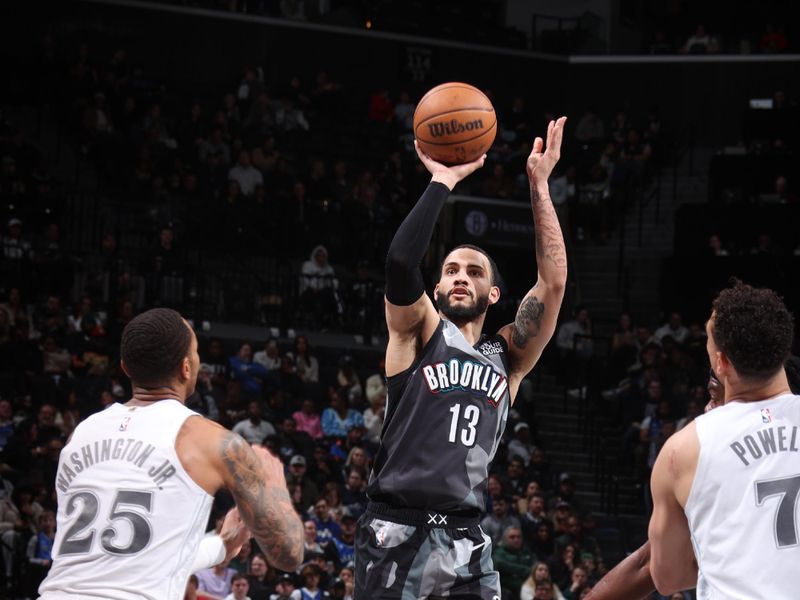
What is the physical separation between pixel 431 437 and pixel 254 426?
9627 millimetres

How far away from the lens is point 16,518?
12656 mm

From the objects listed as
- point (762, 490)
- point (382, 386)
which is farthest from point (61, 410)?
point (762, 490)

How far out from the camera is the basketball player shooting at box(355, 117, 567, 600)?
534 centimetres

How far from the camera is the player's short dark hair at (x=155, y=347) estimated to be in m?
4.43

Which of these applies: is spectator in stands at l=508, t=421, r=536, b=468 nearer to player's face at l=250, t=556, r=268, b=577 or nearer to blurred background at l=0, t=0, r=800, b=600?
blurred background at l=0, t=0, r=800, b=600

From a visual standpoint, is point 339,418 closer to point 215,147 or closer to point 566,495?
point 566,495

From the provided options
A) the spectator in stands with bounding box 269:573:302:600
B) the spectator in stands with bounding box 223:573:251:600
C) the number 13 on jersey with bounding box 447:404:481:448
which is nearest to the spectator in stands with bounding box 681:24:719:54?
the spectator in stands with bounding box 269:573:302:600

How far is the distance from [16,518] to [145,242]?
7.49 m

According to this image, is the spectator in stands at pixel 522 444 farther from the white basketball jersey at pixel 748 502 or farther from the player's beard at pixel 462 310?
the white basketball jersey at pixel 748 502

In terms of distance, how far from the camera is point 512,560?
14.2m

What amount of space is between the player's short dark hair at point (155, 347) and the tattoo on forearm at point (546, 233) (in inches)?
83.8

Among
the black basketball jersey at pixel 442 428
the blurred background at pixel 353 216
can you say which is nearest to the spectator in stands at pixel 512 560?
the blurred background at pixel 353 216

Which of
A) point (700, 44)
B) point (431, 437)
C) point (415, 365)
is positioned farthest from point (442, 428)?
point (700, 44)

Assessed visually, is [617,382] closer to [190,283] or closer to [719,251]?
[719,251]
